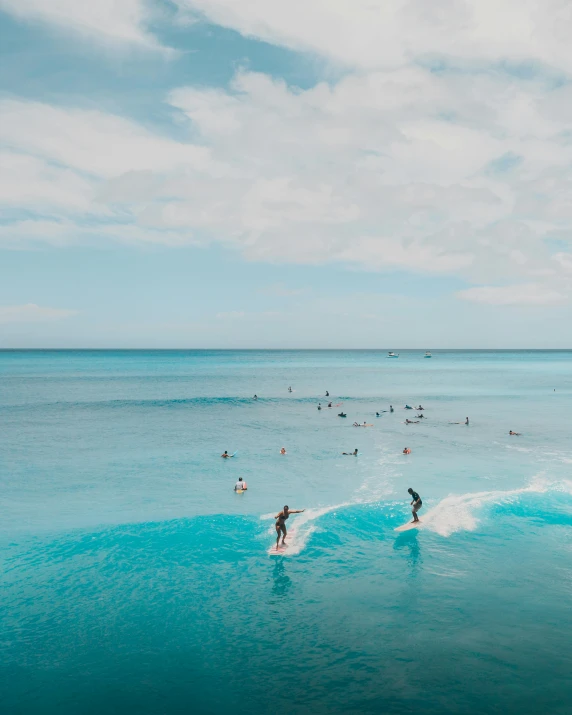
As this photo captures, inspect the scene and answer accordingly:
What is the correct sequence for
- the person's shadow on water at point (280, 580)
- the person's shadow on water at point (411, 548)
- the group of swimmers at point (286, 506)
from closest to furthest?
1. the person's shadow on water at point (280, 580)
2. the person's shadow on water at point (411, 548)
3. the group of swimmers at point (286, 506)

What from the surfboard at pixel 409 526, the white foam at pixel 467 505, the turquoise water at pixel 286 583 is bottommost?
the turquoise water at pixel 286 583

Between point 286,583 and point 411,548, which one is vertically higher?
point 411,548

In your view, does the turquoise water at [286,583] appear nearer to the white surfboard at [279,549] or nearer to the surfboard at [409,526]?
the white surfboard at [279,549]

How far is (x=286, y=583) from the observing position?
792 inches

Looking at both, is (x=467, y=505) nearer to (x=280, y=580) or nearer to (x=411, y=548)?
(x=411, y=548)

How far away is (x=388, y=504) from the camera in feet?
99.7

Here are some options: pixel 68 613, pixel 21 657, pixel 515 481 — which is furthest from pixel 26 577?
pixel 515 481

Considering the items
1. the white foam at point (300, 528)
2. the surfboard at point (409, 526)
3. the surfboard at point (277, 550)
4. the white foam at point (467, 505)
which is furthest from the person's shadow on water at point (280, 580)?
the white foam at point (467, 505)

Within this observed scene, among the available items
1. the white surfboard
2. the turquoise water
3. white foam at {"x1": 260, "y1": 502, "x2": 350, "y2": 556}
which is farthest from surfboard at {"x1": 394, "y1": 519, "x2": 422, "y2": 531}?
the white surfboard

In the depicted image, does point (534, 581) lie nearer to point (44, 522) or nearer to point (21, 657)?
point (21, 657)

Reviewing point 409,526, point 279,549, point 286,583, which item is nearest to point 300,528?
point 279,549

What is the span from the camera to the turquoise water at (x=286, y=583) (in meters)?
14.2

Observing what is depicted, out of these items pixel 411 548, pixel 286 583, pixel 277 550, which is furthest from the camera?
pixel 411 548

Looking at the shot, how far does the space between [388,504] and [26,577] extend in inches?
789
